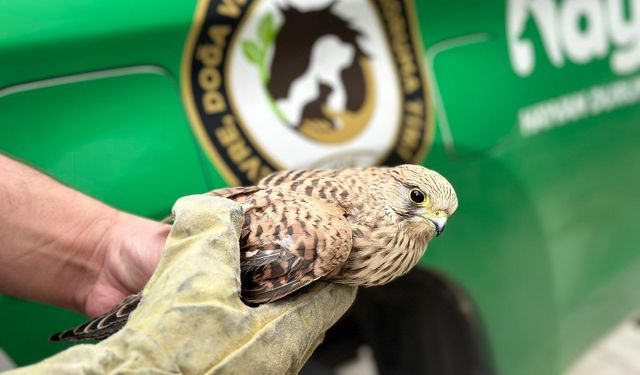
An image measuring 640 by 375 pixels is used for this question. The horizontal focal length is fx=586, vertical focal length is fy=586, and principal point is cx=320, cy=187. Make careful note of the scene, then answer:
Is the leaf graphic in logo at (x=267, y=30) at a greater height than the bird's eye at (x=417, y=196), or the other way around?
the leaf graphic in logo at (x=267, y=30)

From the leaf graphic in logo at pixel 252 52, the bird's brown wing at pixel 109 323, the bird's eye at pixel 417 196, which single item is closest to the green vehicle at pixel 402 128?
the leaf graphic in logo at pixel 252 52

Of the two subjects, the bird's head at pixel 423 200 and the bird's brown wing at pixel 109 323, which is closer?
the bird's brown wing at pixel 109 323

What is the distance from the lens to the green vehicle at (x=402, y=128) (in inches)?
51.6

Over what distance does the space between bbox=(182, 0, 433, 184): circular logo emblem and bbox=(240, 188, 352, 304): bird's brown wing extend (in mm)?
328

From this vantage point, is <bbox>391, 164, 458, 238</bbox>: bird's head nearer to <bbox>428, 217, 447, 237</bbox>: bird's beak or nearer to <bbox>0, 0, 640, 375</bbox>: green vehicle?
<bbox>428, 217, 447, 237</bbox>: bird's beak

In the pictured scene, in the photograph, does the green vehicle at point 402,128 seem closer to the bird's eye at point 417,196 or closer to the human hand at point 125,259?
the human hand at point 125,259

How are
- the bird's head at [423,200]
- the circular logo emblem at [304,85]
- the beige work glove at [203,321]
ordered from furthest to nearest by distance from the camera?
the circular logo emblem at [304,85], the bird's head at [423,200], the beige work glove at [203,321]

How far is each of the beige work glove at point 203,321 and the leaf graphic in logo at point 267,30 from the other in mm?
531

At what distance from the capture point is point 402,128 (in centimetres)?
179

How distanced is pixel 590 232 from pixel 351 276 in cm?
159

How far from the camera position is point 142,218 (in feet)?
4.39

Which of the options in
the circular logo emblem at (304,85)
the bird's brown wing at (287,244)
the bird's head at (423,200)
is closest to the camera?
the bird's brown wing at (287,244)

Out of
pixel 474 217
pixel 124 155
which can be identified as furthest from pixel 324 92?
pixel 474 217

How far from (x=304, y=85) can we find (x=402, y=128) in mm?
357
